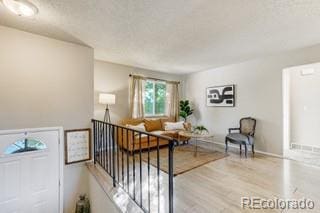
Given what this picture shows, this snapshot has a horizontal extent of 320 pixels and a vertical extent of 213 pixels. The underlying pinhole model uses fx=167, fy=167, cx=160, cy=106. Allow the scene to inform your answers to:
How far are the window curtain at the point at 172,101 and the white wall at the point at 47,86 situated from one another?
10.1 feet

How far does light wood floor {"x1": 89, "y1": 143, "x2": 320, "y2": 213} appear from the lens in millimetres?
2037

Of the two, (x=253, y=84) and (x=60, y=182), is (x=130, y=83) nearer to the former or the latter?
(x=60, y=182)

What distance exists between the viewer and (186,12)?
207 centimetres

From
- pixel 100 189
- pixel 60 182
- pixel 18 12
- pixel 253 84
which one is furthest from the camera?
pixel 253 84

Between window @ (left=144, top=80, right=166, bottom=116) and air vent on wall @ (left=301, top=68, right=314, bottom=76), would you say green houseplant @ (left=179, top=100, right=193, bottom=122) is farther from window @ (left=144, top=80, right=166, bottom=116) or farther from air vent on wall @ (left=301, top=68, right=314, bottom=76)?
air vent on wall @ (left=301, top=68, right=314, bottom=76)

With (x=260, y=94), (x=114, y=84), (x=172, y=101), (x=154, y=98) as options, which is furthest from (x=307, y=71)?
(x=114, y=84)

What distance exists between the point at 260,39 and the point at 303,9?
2.98 feet

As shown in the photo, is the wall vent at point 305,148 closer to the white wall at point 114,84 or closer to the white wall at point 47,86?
the white wall at point 114,84

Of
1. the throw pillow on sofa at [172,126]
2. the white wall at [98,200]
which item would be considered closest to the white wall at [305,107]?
Result: the throw pillow on sofa at [172,126]

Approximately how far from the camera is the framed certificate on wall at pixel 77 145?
3.02m

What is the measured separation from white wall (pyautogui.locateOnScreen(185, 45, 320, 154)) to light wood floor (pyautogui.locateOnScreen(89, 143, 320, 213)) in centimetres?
77

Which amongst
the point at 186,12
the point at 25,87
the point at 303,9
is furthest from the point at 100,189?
the point at 303,9

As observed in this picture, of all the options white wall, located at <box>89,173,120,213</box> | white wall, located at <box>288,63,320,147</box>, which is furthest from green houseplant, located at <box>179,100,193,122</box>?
white wall, located at <box>89,173,120,213</box>

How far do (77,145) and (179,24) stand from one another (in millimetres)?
2737
